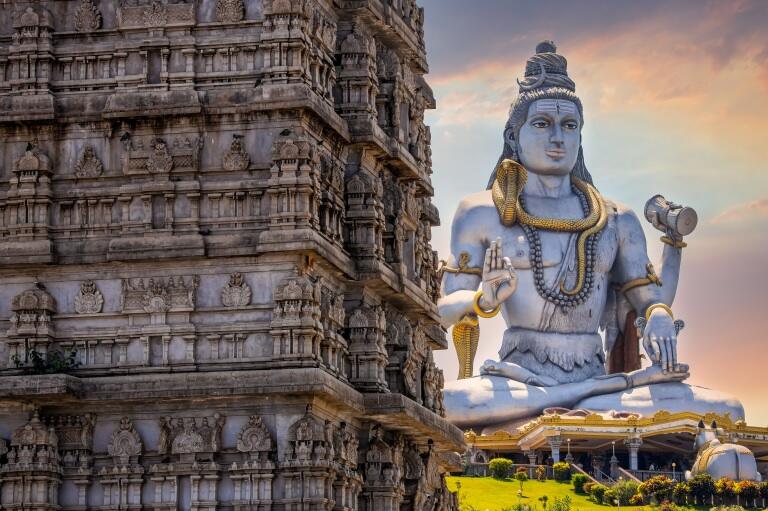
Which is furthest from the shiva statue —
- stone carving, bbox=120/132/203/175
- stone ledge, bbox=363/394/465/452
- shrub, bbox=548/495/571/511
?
stone carving, bbox=120/132/203/175

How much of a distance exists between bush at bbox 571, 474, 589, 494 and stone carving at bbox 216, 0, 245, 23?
121 ft

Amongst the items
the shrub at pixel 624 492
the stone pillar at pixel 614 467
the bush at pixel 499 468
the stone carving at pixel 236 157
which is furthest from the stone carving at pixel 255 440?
the stone pillar at pixel 614 467

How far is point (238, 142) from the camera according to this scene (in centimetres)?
2550

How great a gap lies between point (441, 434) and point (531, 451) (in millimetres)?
40142

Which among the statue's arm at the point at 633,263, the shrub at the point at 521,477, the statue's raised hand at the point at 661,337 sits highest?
the statue's arm at the point at 633,263

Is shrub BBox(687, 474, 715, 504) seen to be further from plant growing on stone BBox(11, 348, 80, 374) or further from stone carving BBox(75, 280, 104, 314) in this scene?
plant growing on stone BBox(11, 348, 80, 374)

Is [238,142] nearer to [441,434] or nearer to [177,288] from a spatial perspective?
[177,288]

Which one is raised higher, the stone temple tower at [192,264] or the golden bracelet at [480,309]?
the golden bracelet at [480,309]

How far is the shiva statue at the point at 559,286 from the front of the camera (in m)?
65.5

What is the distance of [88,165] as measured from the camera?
84.3 feet

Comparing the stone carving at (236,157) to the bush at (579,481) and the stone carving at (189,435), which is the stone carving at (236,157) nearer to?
the stone carving at (189,435)

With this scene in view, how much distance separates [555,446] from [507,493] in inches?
270

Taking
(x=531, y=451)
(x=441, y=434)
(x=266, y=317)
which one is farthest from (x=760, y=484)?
(x=266, y=317)

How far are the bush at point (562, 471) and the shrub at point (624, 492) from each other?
11.1ft
